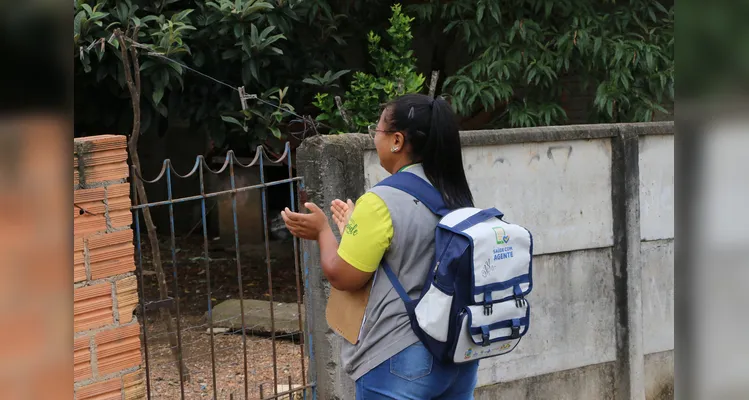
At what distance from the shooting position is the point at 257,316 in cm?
668

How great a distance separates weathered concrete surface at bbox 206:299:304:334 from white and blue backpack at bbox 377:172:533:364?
3.62 m

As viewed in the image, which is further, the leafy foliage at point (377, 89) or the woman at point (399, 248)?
the leafy foliage at point (377, 89)

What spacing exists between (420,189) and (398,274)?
0.96 ft

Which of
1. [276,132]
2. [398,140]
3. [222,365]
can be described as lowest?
[222,365]

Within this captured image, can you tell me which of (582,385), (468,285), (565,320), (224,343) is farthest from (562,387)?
(468,285)

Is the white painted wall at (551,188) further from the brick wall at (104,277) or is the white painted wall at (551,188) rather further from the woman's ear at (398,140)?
the brick wall at (104,277)

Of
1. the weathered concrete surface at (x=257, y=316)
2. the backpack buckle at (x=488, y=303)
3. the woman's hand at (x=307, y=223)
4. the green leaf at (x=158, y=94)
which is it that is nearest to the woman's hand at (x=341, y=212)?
the woman's hand at (x=307, y=223)

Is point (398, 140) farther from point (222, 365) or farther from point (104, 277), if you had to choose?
point (222, 365)

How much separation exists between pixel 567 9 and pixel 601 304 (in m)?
2.60

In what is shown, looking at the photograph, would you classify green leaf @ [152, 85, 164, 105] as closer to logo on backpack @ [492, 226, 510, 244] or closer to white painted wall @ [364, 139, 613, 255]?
white painted wall @ [364, 139, 613, 255]

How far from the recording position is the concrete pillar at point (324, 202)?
4.14 meters

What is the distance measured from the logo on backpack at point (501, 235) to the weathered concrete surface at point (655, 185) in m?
2.79

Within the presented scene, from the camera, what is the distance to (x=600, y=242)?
5234 mm

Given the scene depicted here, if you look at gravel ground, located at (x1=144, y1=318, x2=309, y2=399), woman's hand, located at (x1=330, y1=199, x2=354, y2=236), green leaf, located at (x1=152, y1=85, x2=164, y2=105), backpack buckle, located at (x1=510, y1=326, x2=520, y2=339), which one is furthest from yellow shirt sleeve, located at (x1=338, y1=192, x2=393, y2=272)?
green leaf, located at (x1=152, y1=85, x2=164, y2=105)
